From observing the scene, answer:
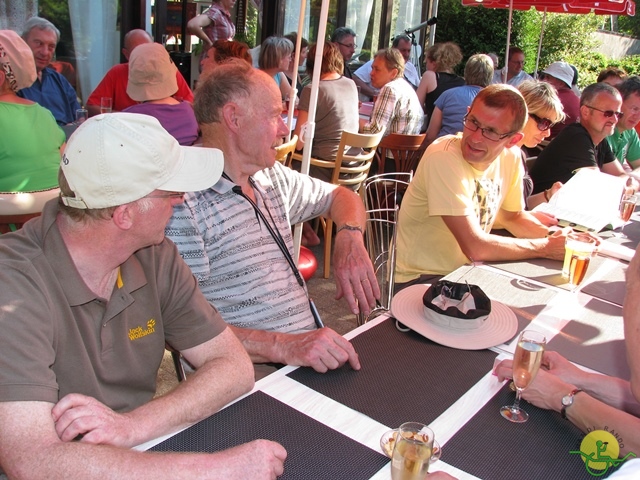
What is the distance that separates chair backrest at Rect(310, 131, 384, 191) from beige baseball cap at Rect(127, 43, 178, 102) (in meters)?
1.25

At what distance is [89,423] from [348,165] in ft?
13.0

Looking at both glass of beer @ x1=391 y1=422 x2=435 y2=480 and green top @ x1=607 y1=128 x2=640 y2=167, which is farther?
green top @ x1=607 y1=128 x2=640 y2=167

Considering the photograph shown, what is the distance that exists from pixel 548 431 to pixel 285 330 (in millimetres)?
982

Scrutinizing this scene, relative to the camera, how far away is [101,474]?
3.74 ft

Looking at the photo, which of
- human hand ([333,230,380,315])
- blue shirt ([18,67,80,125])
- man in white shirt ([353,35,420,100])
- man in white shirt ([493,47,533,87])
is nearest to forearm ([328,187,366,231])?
human hand ([333,230,380,315])

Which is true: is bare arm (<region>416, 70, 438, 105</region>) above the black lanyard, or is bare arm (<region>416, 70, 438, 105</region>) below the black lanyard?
above

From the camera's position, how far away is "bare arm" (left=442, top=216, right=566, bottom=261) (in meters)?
2.49

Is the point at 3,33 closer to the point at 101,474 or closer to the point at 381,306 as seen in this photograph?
the point at 381,306

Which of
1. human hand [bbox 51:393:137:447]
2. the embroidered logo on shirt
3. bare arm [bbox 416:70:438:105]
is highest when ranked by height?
bare arm [bbox 416:70:438:105]

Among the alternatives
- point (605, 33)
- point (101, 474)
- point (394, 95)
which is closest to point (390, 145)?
point (394, 95)

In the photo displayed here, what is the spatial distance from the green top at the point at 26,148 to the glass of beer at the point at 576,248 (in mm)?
2565

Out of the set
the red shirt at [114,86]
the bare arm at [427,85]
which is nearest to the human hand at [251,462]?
the red shirt at [114,86]

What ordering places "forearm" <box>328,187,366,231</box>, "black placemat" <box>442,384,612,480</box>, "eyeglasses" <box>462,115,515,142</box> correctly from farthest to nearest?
"eyeglasses" <box>462,115,515,142</box> → "forearm" <box>328,187,366,231</box> → "black placemat" <box>442,384,612,480</box>

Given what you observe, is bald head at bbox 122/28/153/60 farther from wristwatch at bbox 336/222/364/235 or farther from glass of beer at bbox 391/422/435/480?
glass of beer at bbox 391/422/435/480
